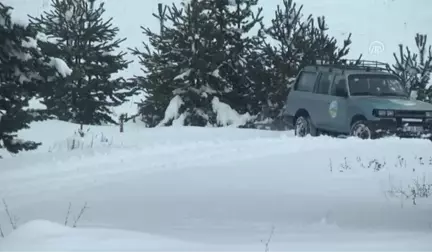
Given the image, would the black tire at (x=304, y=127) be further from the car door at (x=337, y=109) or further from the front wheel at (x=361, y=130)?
the front wheel at (x=361, y=130)

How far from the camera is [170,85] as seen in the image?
2350 centimetres

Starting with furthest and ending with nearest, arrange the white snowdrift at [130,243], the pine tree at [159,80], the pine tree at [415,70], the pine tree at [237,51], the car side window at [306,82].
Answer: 1. the pine tree at [237,51]
2. the pine tree at [159,80]
3. the pine tree at [415,70]
4. the car side window at [306,82]
5. the white snowdrift at [130,243]

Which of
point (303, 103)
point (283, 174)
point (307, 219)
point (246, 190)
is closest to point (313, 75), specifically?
point (303, 103)

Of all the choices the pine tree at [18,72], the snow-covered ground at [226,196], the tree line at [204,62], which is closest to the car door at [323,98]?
the snow-covered ground at [226,196]

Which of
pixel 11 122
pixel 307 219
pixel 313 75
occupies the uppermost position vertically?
pixel 313 75

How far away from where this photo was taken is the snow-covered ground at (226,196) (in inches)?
188

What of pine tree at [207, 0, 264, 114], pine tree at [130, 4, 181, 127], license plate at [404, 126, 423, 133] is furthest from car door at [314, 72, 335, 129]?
pine tree at [207, 0, 264, 114]

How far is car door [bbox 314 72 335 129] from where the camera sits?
45.6 ft

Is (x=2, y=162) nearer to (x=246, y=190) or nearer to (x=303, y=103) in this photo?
(x=246, y=190)

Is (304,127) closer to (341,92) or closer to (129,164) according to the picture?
(341,92)

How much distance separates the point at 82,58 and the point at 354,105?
16.4 m

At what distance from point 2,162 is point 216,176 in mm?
4064

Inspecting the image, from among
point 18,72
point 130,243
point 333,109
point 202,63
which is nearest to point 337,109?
point 333,109

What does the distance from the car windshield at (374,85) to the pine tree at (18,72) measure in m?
6.46
